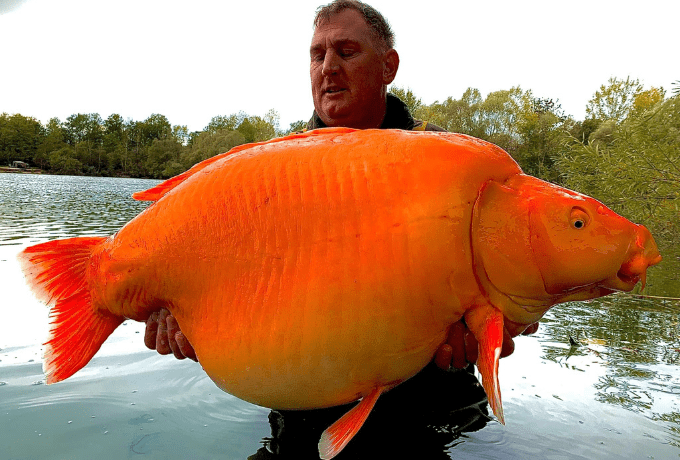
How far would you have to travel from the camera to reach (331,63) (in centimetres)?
309

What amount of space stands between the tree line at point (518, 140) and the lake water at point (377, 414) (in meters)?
2.05

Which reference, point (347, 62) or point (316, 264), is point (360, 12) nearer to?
point (347, 62)

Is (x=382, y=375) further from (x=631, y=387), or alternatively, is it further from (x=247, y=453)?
(x=631, y=387)

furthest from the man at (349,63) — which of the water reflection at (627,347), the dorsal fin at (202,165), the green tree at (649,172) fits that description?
the green tree at (649,172)

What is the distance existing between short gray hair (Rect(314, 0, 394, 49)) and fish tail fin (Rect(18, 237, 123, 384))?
6.58ft

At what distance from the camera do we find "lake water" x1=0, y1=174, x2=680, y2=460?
8.27 feet

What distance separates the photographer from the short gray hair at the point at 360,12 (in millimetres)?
3170

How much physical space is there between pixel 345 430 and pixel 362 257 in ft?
1.90

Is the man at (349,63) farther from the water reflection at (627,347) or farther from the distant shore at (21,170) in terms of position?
the distant shore at (21,170)

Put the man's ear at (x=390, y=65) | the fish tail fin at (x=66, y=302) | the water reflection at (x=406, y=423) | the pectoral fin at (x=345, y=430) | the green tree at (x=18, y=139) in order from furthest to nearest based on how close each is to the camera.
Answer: the green tree at (x=18, y=139) → the man's ear at (x=390, y=65) → the water reflection at (x=406, y=423) → the fish tail fin at (x=66, y=302) → the pectoral fin at (x=345, y=430)

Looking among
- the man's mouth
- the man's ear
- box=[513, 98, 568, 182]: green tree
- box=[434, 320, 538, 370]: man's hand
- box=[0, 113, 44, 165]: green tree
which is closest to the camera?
box=[434, 320, 538, 370]: man's hand

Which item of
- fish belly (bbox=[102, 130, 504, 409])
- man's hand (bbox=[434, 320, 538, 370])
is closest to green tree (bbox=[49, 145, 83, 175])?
fish belly (bbox=[102, 130, 504, 409])

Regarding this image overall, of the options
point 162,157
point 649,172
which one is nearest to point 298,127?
point 649,172

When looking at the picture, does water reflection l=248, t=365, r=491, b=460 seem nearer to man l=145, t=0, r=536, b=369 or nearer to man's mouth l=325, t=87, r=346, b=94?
man l=145, t=0, r=536, b=369
